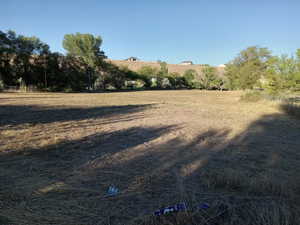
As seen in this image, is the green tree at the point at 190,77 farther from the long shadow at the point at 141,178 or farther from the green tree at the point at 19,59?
the long shadow at the point at 141,178

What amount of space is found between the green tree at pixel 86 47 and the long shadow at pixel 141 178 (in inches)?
1257

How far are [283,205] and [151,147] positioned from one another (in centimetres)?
260

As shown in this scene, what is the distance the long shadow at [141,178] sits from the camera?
1.94 metres

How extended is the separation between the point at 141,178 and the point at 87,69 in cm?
3287

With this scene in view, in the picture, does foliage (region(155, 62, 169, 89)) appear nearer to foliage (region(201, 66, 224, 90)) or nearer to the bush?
foliage (region(201, 66, 224, 90))

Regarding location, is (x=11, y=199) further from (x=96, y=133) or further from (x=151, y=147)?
(x=96, y=133)

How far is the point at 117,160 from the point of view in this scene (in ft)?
11.2

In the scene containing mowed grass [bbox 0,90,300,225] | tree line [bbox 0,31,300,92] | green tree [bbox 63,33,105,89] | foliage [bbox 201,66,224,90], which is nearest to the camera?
mowed grass [bbox 0,90,300,225]

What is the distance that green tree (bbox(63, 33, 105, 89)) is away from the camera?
3434 centimetres

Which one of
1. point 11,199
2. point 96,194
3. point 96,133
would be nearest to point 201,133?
point 96,133

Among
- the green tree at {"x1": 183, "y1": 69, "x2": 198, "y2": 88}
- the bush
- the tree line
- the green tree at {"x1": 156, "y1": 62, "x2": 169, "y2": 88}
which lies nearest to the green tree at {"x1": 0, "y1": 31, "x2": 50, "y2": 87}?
the tree line

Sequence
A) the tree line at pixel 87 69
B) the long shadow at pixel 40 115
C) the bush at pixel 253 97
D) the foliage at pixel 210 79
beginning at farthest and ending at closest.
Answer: the foliage at pixel 210 79
the bush at pixel 253 97
the tree line at pixel 87 69
the long shadow at pixel 40 115

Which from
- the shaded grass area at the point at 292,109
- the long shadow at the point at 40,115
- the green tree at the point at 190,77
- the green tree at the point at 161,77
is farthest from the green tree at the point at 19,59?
the green tree at the point at 190,77

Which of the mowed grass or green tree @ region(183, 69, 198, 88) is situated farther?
green tree @ region(183, 69, 198, 88)
